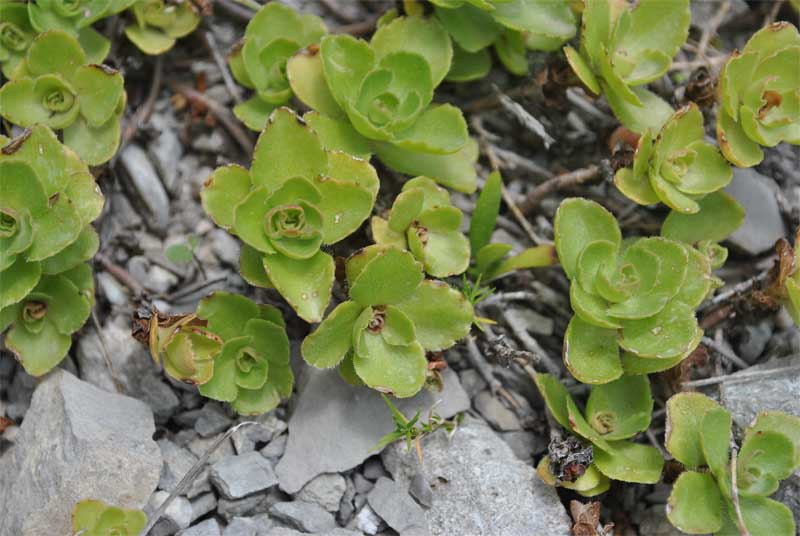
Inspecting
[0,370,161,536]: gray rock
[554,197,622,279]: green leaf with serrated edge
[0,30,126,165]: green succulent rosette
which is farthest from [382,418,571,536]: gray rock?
[0,30,126,165]: green succulent rosette

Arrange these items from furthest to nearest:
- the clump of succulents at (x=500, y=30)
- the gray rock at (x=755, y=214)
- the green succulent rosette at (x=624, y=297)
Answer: the gray rock at (x=755, y=214), the clump of succulents at (x=500, y=30), the green succulent rosette at (x=624, y=297)

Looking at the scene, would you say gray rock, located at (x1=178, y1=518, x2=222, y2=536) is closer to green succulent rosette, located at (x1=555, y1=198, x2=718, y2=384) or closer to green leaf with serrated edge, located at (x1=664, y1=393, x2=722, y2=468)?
green succulent rosette, located at (x1=555, y1=198, x2=718, y2=384)

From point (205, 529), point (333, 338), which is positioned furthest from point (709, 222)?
point (205, 529)

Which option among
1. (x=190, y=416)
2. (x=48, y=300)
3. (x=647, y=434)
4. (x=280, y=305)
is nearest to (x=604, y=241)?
(x=647, y=434)

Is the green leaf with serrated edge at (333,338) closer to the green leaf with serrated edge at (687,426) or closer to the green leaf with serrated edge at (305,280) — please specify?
the green leaf with serrated edge at (305,280)

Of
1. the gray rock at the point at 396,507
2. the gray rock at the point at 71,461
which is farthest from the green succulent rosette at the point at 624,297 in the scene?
the gray rock at the point at 71,461

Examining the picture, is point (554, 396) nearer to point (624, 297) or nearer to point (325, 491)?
point (624, 297)

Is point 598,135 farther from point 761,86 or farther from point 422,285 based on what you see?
point 422,285
